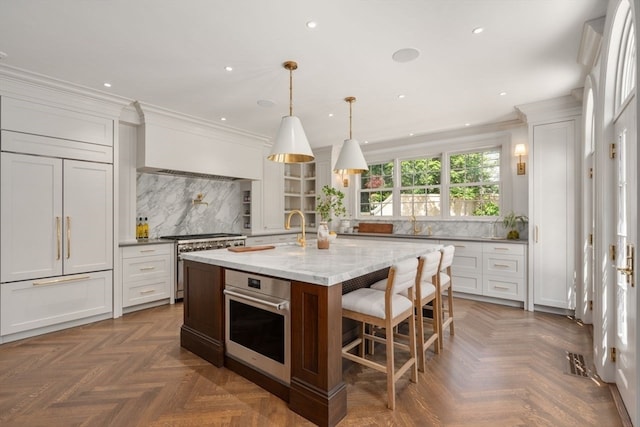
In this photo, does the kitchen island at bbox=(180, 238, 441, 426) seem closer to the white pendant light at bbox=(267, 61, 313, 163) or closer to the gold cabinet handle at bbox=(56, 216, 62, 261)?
the white pendant light at bbox=(267, 61, 313, 163)

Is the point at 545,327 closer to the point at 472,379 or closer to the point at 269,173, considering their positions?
the point at 472,379

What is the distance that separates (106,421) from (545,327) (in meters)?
4.04

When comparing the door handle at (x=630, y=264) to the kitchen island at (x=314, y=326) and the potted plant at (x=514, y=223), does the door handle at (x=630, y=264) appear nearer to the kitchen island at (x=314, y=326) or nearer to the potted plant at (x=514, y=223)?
the kitchen island at (x=314, y=326)

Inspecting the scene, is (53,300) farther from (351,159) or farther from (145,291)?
(351,159)

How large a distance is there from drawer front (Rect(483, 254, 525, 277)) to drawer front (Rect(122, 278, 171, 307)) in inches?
174

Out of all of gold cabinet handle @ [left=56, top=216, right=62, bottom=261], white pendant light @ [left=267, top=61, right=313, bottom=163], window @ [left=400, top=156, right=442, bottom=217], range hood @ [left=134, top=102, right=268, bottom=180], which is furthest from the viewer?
window @ [left=400, top=156, right=442, bottom=217]

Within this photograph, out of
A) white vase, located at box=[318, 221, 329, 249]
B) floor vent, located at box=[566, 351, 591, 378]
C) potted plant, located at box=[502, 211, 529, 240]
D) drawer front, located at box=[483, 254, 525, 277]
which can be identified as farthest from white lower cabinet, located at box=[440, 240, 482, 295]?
white vase, located at box=[318, 221, 329, 249]

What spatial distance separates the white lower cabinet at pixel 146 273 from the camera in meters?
4.02

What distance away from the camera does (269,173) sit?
6.03 m

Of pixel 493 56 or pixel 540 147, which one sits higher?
pixel 493 56

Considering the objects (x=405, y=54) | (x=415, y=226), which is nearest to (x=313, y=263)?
(x=405, y=54)

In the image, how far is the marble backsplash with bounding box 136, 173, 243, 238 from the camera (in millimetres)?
4781

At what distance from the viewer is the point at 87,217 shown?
12.0ft

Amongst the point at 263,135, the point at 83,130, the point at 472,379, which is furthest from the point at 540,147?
the point at 83,130
